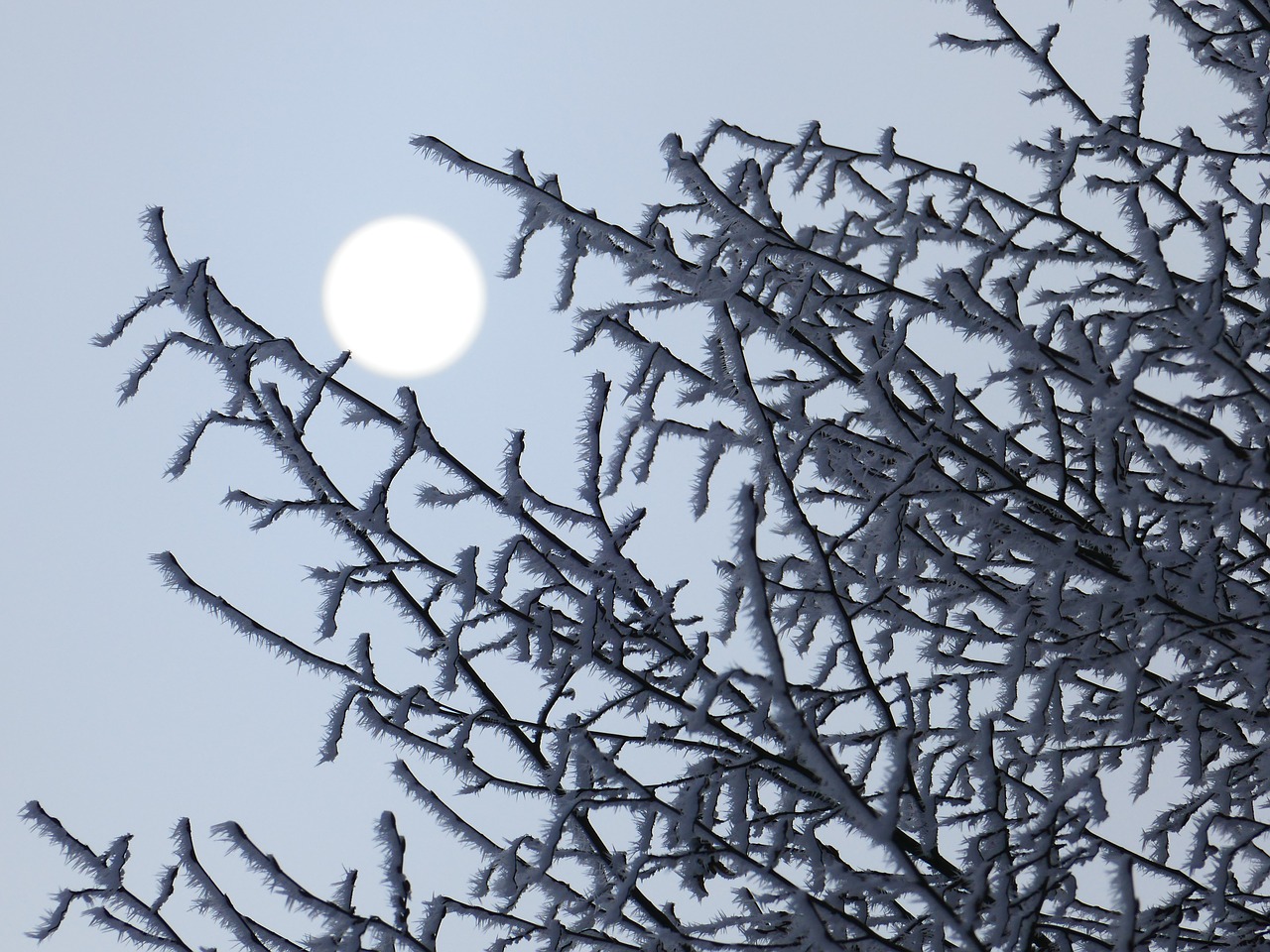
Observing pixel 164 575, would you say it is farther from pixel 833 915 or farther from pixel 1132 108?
pixel 1132 108

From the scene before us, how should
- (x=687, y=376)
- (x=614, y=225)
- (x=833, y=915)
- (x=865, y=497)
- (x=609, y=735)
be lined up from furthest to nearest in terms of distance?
(x=865, y=497)
(x=687, y=376)
(x=614, y=225)
(x=609, y=735)
(x=833, y=915)

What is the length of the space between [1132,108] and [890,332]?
3.26ft

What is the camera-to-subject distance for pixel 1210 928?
2.58 meters

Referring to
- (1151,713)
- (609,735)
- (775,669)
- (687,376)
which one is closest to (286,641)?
(609,735)

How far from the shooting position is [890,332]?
115 inches

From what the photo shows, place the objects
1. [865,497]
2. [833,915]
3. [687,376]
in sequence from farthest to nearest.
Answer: [865,497] → [687,376] → [833,915]

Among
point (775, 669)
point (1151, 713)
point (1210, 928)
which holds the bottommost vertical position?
point (775, 669)

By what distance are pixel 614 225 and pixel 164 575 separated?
1.45 m

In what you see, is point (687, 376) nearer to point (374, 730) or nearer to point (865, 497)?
point (865, 497)

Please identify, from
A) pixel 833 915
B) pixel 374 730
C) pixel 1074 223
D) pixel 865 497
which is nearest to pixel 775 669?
Answer: pixel 833 915

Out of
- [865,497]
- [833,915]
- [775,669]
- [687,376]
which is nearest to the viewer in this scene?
[775,669]

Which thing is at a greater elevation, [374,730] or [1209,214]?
[1209,214]

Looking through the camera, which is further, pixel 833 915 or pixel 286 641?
pixel 286 641

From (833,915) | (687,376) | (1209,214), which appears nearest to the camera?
(833,915)
